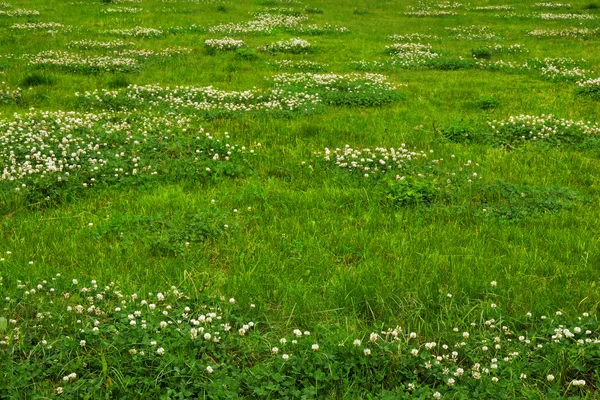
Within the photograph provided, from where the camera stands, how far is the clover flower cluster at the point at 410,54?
61.7ft

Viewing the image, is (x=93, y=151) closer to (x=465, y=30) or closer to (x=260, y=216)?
(x=260, y=216)

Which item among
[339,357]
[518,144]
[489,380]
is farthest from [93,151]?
[518,144]

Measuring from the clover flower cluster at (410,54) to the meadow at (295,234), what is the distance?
→ 2.34 metres

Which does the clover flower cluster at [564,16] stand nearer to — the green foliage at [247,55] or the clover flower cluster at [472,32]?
the clover flower cluster at [472,32]

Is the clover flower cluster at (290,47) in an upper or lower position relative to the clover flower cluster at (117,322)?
upper

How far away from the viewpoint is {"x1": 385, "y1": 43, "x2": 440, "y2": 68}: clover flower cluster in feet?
61.7

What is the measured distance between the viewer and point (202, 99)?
1327 centimetres

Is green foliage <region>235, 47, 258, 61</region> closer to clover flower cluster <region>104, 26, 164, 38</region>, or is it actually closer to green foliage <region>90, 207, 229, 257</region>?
clover flower cluster <region>104, 26, 164, 38</region>

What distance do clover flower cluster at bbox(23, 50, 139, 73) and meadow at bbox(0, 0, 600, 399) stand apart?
11 cm

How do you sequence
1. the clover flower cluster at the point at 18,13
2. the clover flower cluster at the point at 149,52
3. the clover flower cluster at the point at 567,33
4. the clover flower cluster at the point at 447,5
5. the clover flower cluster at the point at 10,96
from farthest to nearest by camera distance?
the clover flower cluster at the point at 447,5
the clover flower cluster at the point at 18,13
the clover flower cluster at the point at 567,33
the clover flower cluster at the point at 149,52
the clover flower cluster at the point at 10,96

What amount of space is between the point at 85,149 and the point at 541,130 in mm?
9372

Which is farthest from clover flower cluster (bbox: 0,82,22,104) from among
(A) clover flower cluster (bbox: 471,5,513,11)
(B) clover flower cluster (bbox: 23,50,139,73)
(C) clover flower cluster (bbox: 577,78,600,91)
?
(A) clover flower cluster (bbox: 471,5,513,11)

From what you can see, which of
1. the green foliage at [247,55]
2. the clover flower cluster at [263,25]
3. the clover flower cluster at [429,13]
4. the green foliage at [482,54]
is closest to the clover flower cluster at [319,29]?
the clover flower cluster at [263,25]

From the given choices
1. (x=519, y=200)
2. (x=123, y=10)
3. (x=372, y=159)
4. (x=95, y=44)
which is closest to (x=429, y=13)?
(x=123, y=10)
